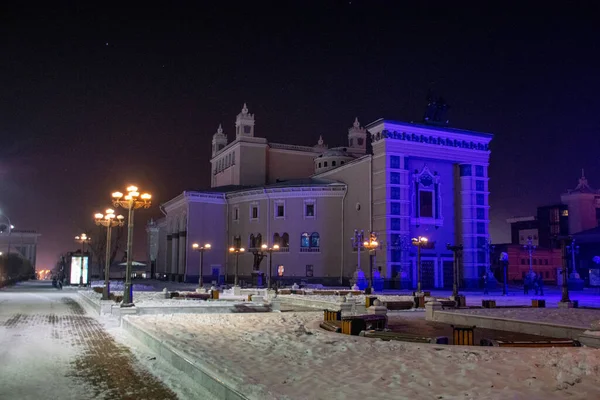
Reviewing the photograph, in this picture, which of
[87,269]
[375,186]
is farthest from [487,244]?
[87,269]

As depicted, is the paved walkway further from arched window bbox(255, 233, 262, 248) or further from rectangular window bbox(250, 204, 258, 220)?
rectangular window bbox(250, 204, 258, 220)

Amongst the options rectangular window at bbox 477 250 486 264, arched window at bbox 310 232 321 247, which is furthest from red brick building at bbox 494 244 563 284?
arched window at bbox 310 232 321 247

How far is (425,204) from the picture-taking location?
5338 centimetres

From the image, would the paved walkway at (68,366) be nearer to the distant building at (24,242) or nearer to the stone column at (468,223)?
the stone column at (468,223)

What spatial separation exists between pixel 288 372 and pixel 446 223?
4649 cm

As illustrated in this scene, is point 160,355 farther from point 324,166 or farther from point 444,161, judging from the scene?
point 324,166

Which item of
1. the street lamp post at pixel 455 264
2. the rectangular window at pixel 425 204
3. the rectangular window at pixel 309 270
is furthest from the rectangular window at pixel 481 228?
the street lamp post at pixel 455 264

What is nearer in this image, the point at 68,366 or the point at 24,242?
the point at 68,366

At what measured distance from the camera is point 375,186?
52.1 m

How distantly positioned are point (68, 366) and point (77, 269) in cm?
4063

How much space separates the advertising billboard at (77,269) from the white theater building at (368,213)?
1409 cm

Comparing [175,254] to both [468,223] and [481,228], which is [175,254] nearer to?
[468,223]

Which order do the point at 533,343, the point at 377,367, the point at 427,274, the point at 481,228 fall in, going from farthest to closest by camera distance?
the point at 481,228, the point at 427,274, the point at 533,343, the point at 377,367

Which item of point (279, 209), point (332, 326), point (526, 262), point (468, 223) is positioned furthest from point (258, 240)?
point (526, 262)
